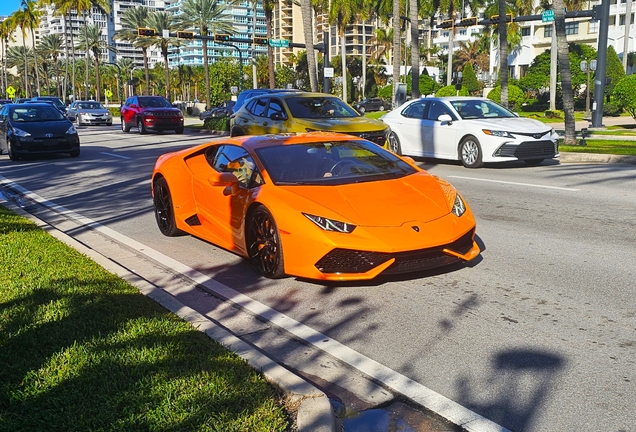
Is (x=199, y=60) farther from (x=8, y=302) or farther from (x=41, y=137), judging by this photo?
(x=8, y=302)

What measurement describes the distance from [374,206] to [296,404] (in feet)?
8.86

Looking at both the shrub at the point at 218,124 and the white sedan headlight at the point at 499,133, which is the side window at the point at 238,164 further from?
the shrub at the point at 218,124

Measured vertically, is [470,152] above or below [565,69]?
below

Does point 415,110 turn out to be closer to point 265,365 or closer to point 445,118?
point 445,118

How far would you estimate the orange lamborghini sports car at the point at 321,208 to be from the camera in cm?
593

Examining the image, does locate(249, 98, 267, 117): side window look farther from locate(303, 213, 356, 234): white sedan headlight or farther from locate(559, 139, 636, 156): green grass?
locate(303, 213, 356, 234): white sedan headlight

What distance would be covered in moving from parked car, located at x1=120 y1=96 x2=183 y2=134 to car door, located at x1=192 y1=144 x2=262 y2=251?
24.9m

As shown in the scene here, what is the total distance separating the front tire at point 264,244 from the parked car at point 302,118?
8868 mm

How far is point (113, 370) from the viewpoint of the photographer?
13.8 feet

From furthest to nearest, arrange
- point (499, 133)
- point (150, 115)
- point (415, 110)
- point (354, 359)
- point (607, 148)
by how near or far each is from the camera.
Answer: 1. point (150, 115)
2. point (607, 148)
3. point (415, 110)
4. point (499, 133)
5. point (354, 359)

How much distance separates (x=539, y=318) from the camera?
210 inches

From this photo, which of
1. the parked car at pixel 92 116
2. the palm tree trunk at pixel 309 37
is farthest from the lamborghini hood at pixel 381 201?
the parked car at pixel 92 116

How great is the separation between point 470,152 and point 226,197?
952 centimetres

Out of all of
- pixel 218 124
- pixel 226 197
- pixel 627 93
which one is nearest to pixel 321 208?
pixel 226 197
